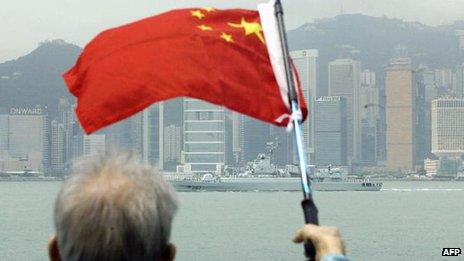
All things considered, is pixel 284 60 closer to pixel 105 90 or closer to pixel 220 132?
pixel 105 90

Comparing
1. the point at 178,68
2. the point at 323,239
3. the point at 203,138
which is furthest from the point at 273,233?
the point at 203,138

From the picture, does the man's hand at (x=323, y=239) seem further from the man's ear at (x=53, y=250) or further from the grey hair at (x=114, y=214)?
the man's ear at (x=53, y=250)

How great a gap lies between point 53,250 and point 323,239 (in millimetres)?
563

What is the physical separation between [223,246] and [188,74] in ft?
141

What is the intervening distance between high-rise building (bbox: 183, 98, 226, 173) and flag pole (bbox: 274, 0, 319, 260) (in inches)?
5313

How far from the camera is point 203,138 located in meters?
148

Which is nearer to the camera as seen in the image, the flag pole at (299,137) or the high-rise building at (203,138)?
the flag pole at (299,137)

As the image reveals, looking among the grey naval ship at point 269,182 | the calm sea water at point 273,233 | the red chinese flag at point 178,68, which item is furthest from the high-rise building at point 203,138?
the red chinese flag at point 178,68

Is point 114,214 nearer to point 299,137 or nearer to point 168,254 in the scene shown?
point 168,254

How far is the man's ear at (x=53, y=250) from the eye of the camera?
90.5 inches

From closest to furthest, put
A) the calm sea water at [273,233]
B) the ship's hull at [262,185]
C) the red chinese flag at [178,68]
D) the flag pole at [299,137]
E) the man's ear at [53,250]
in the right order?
the man's ear at [53,250], the flag pole at [299,137], the red chinese flag at [178,68], the calm sea water at [273,233], the ship's hull at [262,185]

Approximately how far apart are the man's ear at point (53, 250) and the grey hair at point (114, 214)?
0.12ft

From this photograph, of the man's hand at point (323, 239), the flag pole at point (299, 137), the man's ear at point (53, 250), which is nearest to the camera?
the man's ear at point (53, 250)

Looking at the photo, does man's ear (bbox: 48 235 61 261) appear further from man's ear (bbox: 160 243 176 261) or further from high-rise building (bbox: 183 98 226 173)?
high-rise building (bbox: 183 98 226 173)
